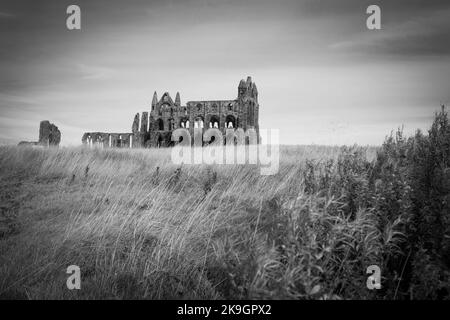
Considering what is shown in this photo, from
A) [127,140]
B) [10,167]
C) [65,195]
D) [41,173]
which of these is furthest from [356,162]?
[127,140]

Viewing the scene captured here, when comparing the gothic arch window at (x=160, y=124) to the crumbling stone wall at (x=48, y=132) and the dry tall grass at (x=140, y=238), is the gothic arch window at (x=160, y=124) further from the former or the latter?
the dry tall grass at (x=140, y=238)

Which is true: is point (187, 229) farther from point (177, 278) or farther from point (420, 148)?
point (420, 148)

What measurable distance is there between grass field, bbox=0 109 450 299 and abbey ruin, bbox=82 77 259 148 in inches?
1422

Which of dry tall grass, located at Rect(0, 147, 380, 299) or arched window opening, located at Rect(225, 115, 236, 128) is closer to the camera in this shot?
dry tall grass, located at Rect(0, 147, 380, 299)

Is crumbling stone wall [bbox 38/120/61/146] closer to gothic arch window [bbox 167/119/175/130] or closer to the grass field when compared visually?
gothic arch window [bbox 167/119/175/130]

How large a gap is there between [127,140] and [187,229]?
44.9 metres

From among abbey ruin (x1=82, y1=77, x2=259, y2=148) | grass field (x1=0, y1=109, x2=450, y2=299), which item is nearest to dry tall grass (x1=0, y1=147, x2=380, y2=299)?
grass field (x1=0, y1=109, x2=450, y2=299)

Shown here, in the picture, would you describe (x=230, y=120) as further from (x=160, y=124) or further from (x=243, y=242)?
(x=243, y=242)

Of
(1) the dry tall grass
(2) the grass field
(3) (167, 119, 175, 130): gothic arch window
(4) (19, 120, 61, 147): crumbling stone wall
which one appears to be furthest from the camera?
(3) (167, 119, 175, 130): gothic arch window

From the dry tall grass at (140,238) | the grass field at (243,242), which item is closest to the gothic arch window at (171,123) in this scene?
the dry tall grass at (140,238)

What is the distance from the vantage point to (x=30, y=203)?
623 centimetres

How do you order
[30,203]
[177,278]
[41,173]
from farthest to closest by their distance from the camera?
1. [41,173]
2. [30,203]
3. [177,278]

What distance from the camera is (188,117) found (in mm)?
44656

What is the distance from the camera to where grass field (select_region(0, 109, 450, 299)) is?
302cm
